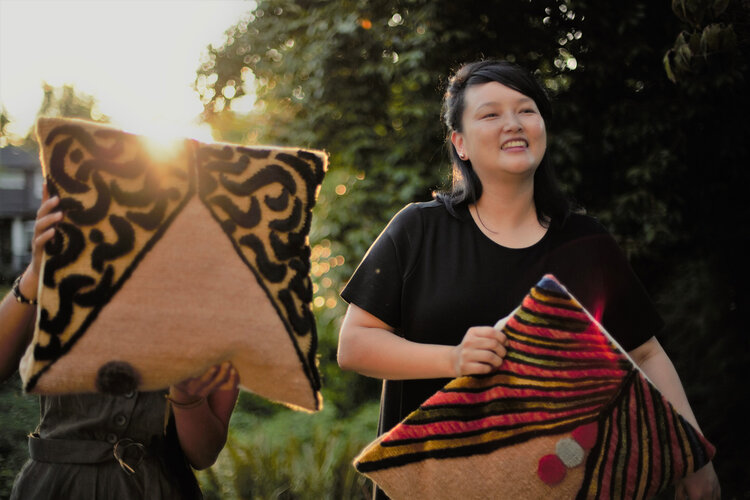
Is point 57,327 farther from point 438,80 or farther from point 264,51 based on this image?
→ point 264,51

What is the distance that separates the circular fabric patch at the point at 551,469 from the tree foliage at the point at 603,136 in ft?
11.0

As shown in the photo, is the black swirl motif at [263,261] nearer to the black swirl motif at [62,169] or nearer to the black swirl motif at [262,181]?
the black swirl motif at [262,181]

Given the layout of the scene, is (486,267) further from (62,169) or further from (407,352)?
(62,169)

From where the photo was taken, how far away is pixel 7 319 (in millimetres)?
1401

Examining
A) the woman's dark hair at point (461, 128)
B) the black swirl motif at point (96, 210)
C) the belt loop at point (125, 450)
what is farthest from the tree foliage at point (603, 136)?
the black swirl motif at point (96, 210)

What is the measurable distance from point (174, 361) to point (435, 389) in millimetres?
715

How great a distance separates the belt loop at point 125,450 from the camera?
146 cm

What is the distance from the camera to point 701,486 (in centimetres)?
164

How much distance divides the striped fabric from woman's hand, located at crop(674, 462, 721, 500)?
23 centimetres

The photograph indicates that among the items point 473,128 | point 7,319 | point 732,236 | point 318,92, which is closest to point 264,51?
point 318,92

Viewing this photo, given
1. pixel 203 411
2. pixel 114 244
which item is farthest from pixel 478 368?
pixel 114 244

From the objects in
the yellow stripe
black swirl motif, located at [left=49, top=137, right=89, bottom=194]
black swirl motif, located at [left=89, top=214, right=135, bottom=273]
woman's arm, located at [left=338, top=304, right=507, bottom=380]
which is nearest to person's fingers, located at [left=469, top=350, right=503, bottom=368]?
woman's arm, located at [left=338, top=304, right=507, bottom=380]

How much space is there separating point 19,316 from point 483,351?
36.6 inches

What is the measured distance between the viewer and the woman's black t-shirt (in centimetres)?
171
